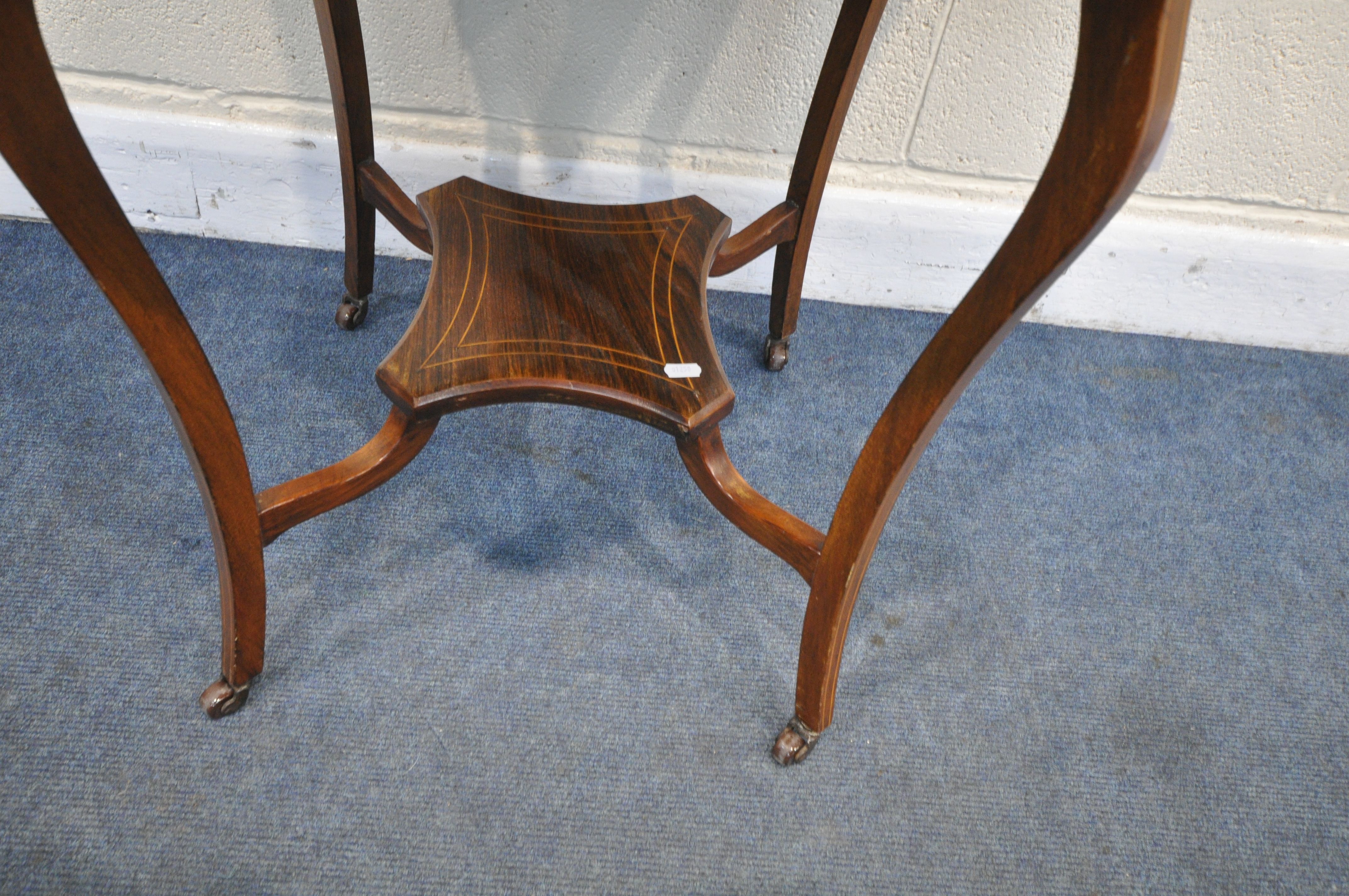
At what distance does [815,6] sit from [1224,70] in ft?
1.70

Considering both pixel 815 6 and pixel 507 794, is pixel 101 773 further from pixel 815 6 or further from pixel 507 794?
pixel 815 6

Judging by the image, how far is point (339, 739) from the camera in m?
0.81

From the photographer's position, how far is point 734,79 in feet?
3.82

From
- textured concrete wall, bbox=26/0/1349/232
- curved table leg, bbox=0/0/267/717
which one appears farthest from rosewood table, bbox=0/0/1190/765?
textured concrete wall, bbox=26/0/1349/232

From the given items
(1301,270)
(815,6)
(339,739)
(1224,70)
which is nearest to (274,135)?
(815,6)

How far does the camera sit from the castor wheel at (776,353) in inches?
47.6

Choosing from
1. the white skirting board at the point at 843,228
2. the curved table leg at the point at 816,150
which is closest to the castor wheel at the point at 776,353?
the curved table leg at the point at 816,150

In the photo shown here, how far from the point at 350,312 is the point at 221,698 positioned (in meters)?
0.54

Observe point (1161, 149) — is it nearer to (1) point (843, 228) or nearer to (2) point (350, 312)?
(1) point (843, 228)

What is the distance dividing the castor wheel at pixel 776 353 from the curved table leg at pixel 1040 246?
0.49 metres

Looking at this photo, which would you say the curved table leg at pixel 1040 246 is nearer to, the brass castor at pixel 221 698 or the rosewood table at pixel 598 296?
the rosewood table at pixel 598 296

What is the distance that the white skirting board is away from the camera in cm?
122

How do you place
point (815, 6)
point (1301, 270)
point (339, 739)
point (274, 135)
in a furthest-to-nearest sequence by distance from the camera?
1. point (1301, 270)
2. point (274, 135)
3. point (815, 6)
4. point (339, 739)

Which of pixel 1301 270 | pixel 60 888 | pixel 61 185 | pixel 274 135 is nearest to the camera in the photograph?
pixel 61 185
